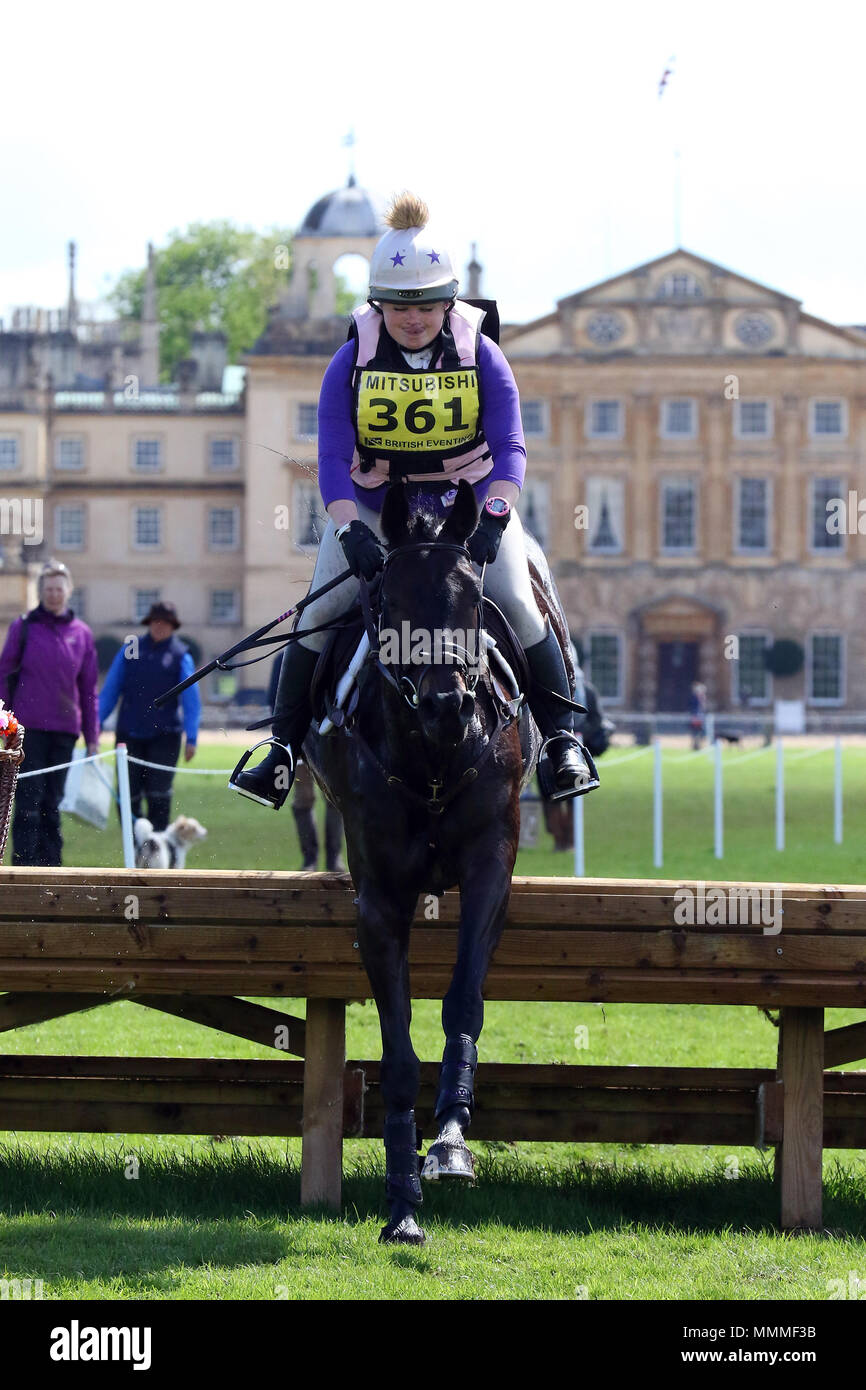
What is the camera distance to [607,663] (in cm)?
7294

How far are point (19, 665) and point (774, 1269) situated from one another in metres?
7.58

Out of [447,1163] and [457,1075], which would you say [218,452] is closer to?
[457,1075]

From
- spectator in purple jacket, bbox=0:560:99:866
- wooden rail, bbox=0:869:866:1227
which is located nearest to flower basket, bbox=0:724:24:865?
wooden rail, bbox=0:869:866:1227

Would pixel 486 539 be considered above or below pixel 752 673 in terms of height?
above

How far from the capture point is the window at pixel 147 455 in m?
80.2

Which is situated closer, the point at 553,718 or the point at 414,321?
the point at 414,321

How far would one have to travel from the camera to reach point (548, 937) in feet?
20.8

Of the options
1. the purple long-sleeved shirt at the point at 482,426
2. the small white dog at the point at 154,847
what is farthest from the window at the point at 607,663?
the purple long-sleeved shirt at the point at 482,426

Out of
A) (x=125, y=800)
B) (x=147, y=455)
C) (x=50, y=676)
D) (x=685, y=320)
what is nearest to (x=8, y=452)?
(x=147, y=455)

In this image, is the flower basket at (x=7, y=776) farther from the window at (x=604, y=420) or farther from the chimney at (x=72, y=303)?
the chimney at (x=72, y=303)

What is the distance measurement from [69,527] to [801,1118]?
7671cm

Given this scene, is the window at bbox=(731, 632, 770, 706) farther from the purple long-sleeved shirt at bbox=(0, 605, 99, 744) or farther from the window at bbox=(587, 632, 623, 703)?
the purple long-sleeved shirt at bbox=(0, 605, 99, 744)

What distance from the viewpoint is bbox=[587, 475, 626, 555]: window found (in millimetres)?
74625
